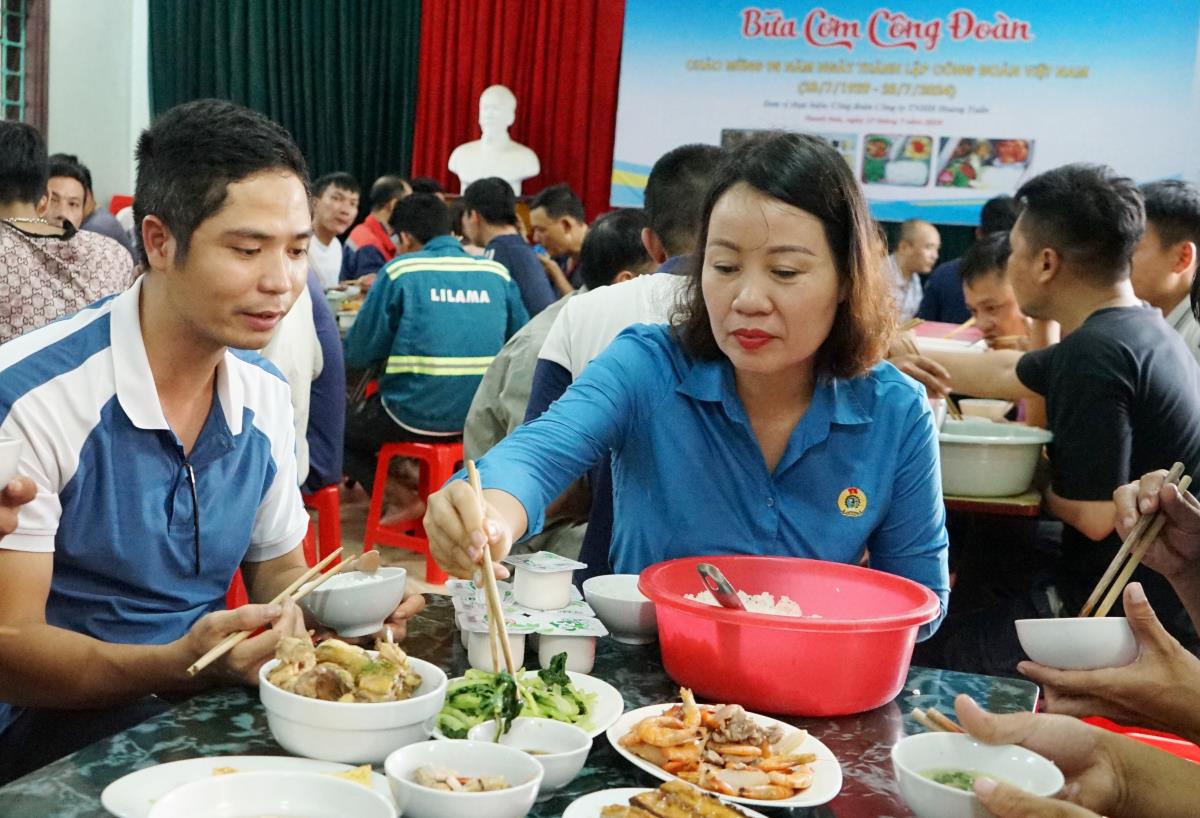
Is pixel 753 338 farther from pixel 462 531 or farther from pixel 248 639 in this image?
pixel 248 639

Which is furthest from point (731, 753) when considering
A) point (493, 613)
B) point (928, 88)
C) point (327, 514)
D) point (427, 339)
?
point (928, 88)

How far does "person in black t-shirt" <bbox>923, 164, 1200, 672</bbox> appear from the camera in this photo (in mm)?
2697

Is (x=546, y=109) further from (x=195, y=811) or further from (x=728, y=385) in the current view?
(x=195, y=811)

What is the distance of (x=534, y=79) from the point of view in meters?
8.09

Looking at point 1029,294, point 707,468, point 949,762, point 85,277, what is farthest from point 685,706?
point 85,277

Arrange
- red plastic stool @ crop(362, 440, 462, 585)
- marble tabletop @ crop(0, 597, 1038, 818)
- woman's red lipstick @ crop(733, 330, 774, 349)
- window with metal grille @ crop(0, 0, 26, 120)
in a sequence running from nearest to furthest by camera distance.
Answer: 1. marble tabletop @ crop(0, 597, 1038, 818)
2. woman's red lipstick @ crop(733, 330, 774, 349)
3. red plastic stool @ crop(362, 440, 462, 585)
4. window with metal grille @ crop(0, 0, 26, 120)

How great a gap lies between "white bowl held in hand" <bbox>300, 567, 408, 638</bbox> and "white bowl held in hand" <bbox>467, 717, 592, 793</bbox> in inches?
13.2

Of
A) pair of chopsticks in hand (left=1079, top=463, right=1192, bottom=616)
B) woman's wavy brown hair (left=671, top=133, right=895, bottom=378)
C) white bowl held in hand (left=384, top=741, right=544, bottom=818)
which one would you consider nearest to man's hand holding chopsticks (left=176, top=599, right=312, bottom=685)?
white bowl held in hand (left=384, top=741, right=544, bottom=818)

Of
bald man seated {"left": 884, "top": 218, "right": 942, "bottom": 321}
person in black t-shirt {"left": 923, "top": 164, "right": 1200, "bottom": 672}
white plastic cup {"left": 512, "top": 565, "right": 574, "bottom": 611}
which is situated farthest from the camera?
bald man seated {"left": 884, "top": 218, "right": 942, "bottom": 321}

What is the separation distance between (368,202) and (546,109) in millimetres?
1583

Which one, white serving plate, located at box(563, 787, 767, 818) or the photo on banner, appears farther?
the photo on banner

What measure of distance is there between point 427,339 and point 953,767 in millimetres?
3692

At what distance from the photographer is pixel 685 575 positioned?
1597 mm

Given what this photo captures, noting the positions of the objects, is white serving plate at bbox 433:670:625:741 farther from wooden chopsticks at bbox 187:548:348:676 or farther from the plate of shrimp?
wooden chopsticks at bbox 187:548:348:676
